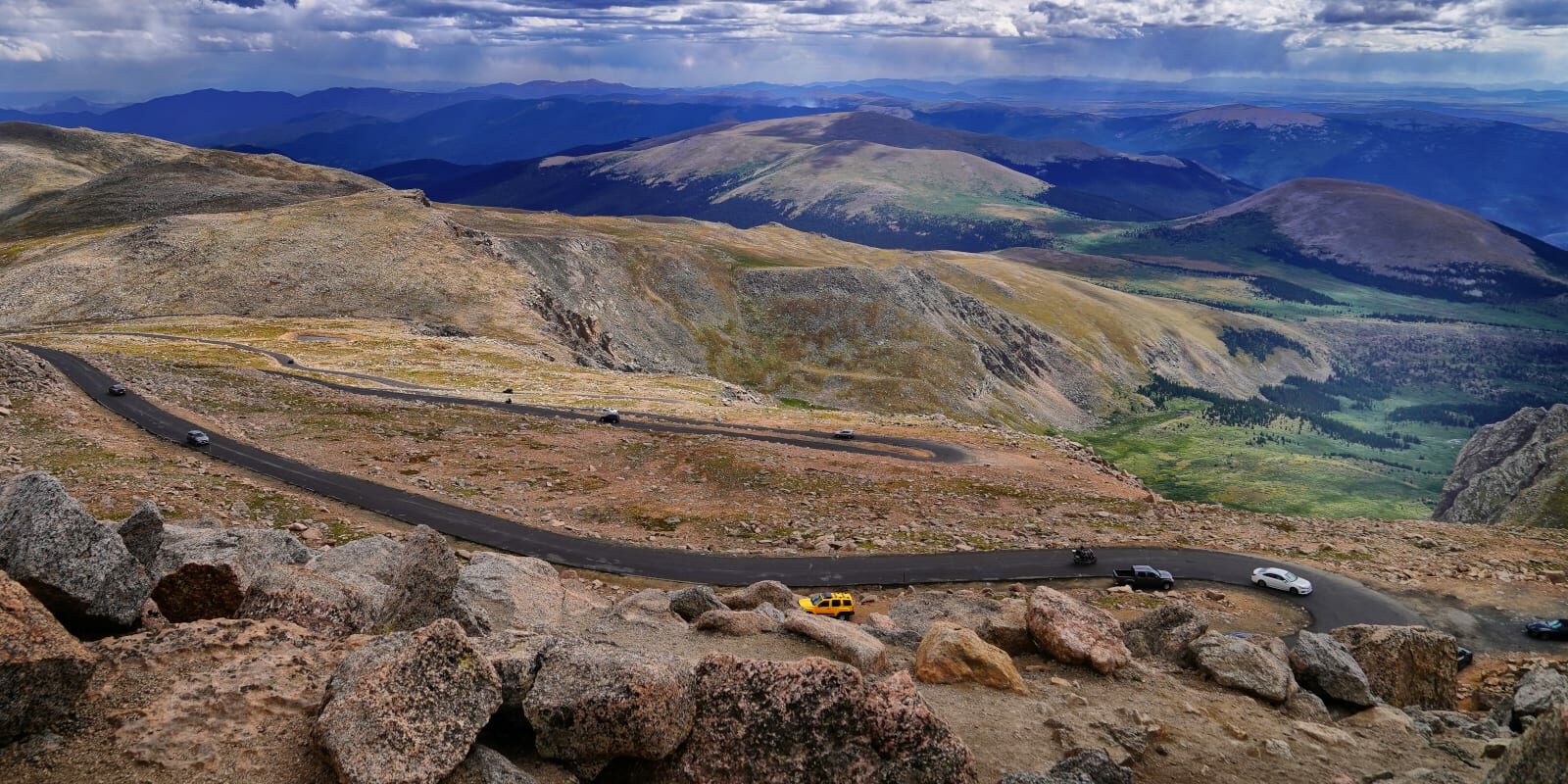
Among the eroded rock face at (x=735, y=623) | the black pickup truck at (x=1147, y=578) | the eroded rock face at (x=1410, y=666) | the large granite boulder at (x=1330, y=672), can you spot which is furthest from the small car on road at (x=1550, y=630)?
the eroded rock face at (x=735, y=623)

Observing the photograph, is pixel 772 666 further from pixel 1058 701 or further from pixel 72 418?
pixel 72 418

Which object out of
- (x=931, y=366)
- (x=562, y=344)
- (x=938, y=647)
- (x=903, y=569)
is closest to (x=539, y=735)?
(x=938, y=647)

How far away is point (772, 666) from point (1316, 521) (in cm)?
5615

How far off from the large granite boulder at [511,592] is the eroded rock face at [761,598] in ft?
21.5

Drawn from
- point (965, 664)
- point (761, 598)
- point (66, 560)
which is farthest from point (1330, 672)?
point (66, 560)

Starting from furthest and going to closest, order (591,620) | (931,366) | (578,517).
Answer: (931,366) → (578,517) → (591,620)

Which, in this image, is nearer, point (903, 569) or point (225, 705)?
point (225, 705)

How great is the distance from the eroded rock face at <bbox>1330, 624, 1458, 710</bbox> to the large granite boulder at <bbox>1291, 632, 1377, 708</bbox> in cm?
242

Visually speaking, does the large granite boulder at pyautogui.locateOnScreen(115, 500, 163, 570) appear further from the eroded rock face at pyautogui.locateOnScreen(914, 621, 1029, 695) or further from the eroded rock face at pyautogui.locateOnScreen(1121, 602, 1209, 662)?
the eroded rock face at pyautogui.locateOnScreen(1121, 602, 1209, 662)

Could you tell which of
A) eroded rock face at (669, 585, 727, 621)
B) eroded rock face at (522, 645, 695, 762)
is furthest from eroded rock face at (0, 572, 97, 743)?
eroded rock face at (669, 585, 727, 621)

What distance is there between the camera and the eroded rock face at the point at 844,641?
23.0m

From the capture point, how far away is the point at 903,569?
45.0m

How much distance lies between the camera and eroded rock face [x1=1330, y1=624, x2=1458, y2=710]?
90.2 ft

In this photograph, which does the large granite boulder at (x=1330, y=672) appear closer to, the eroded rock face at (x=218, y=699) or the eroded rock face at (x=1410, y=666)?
the eroded rock face at (x=1410, y=666)
